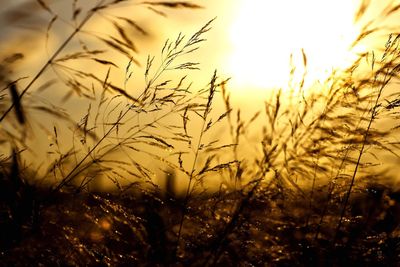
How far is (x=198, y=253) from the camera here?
99.7 inches

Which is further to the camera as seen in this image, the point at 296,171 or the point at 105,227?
the point at 296,171

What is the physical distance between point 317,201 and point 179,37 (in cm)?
110

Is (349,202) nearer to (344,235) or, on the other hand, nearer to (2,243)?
(344,235)

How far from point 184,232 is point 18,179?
832 millimetres

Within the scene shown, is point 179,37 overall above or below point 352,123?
above

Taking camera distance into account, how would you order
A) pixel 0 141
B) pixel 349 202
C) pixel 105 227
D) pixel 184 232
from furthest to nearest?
1. pixel 349 202
2. pixel 184 232
3. pixel 105 227
4. pixel 0 141

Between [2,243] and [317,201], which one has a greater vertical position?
[317,201]

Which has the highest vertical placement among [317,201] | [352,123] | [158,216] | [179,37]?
[179,37]

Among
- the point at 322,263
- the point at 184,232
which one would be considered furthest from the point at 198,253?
the point at 322,263

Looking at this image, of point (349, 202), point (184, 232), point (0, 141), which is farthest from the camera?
point (349, 202)

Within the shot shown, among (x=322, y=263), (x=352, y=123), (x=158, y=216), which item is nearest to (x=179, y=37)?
(x=158, y=216)

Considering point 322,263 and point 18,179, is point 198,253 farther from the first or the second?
point 18,179

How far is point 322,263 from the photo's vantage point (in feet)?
8.79

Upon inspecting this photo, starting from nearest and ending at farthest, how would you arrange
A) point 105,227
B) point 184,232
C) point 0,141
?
point 0,141, point 105,227, point 184,232
